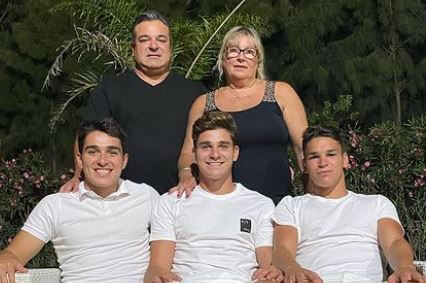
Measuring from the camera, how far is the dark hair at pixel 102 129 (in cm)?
388

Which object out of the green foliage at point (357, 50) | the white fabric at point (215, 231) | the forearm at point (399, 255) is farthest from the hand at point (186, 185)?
the green foliage at point (357, 50)

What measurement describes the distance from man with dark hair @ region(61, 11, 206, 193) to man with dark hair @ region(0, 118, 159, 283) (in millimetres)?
320

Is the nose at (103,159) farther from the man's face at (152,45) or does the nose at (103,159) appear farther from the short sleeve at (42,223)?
the man's face at (152,45)

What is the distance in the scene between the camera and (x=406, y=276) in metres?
3.32

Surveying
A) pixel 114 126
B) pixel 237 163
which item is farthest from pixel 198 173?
pixel 114 126

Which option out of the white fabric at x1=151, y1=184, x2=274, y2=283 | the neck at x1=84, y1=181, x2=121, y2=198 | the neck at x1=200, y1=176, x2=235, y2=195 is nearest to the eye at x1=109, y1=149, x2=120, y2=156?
the neck at x1=84, y1=181, x2=121, y2=198

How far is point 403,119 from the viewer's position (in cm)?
1148

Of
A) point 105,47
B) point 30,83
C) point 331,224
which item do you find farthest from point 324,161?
point 30,83

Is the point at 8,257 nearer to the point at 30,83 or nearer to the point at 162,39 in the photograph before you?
the point at 162,39

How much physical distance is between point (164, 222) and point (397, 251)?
1.00 meters

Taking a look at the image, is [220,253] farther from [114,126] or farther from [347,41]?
[347,41]

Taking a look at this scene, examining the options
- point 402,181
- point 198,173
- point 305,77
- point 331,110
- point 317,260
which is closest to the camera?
point 317,260

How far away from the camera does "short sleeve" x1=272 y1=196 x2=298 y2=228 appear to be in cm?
381

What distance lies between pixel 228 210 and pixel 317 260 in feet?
1.43
